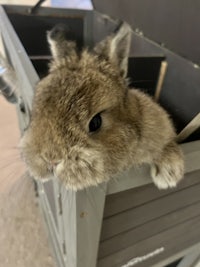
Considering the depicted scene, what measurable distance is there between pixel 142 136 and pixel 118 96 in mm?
124

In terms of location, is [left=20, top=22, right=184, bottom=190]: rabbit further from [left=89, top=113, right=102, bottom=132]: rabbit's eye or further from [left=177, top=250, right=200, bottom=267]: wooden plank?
[left=177, top=250, right=200, bottom=267]: wooden plank

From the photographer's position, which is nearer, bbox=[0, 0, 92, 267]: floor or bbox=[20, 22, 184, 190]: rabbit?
bbox=[20, 22, 184, 190]: rabbit

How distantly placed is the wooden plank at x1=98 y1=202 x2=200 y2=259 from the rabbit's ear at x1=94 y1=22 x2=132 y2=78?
389 mm

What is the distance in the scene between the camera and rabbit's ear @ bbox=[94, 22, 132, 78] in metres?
0.63

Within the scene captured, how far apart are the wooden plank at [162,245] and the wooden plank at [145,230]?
0.02 metres

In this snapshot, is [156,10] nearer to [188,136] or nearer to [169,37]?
[169,37]

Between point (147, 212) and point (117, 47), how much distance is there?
389 millimetres

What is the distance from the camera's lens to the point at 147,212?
2.42 feet

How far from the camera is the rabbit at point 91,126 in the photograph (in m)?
0.54

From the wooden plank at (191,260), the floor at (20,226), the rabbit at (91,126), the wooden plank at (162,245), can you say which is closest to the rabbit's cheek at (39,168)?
the rabbit at (91,126)

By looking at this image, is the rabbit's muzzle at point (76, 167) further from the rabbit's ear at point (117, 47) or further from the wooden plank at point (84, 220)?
the rabbit's ear at point (117, 47)

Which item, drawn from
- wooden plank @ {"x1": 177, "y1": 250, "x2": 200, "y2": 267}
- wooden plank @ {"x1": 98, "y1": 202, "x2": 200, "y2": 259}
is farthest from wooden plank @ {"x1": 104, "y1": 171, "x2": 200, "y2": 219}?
wooden plank @ {"x1": 177, "y1": 250, "x2": 200, "y2": 267}

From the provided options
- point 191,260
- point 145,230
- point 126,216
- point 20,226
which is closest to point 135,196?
point 126,216

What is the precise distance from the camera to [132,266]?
94cm
